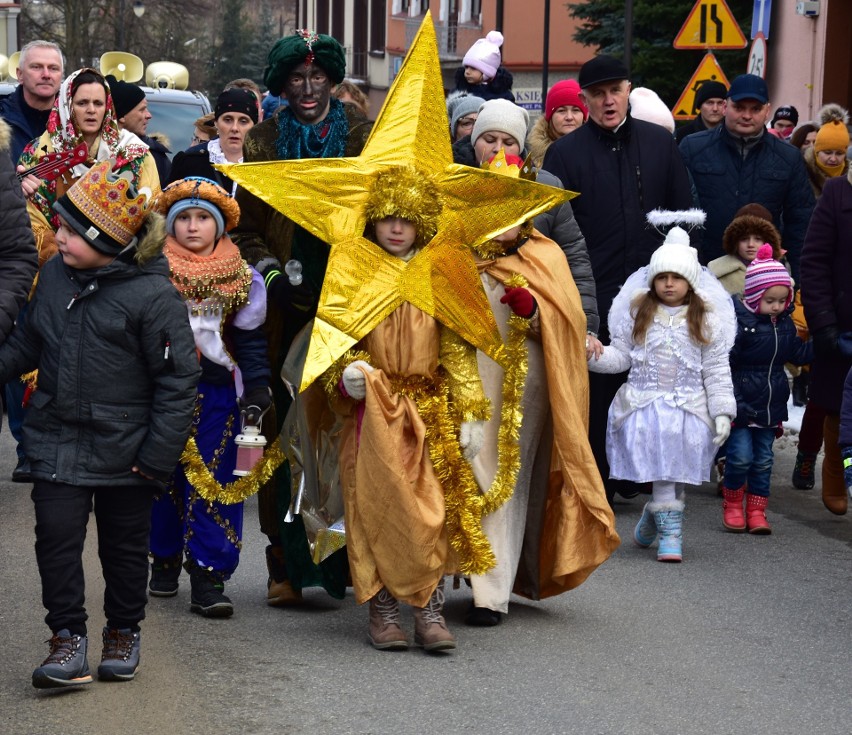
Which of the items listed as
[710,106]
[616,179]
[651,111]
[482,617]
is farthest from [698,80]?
[482,617]

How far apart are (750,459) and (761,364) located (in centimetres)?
51

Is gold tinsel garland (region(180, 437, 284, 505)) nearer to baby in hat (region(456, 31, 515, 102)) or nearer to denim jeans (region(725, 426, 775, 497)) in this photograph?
denim jeans (region(725, 426, 775, 497))

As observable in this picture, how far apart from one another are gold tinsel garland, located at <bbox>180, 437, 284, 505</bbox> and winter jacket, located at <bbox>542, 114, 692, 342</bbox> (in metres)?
3.01

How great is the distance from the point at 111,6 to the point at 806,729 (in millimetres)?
46053

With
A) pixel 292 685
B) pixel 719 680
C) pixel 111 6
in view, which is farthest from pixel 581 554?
pixel 111 6

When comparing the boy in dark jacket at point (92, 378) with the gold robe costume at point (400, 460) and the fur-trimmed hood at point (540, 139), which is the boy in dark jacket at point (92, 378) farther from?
the fur-trimmed hood at point (540, 139)

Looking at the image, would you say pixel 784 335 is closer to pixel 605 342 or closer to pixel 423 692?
pixel 605 342

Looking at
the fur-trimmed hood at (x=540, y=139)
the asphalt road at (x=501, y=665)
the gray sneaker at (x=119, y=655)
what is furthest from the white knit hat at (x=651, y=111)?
the gray sneaker at (x=119, y=655)

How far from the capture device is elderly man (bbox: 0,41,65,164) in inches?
388

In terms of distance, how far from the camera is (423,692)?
5.79 meters

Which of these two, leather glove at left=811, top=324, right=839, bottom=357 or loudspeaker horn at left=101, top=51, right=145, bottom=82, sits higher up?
loudspeaker horn at left=101, top=51, right=145, bottom=82

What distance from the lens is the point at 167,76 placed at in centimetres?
1770

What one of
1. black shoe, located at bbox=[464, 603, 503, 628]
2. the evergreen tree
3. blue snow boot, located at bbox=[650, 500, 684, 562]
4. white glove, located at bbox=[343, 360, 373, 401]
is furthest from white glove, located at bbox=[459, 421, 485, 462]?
the evergreen tree

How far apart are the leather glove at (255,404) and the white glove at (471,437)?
0.75 meters
